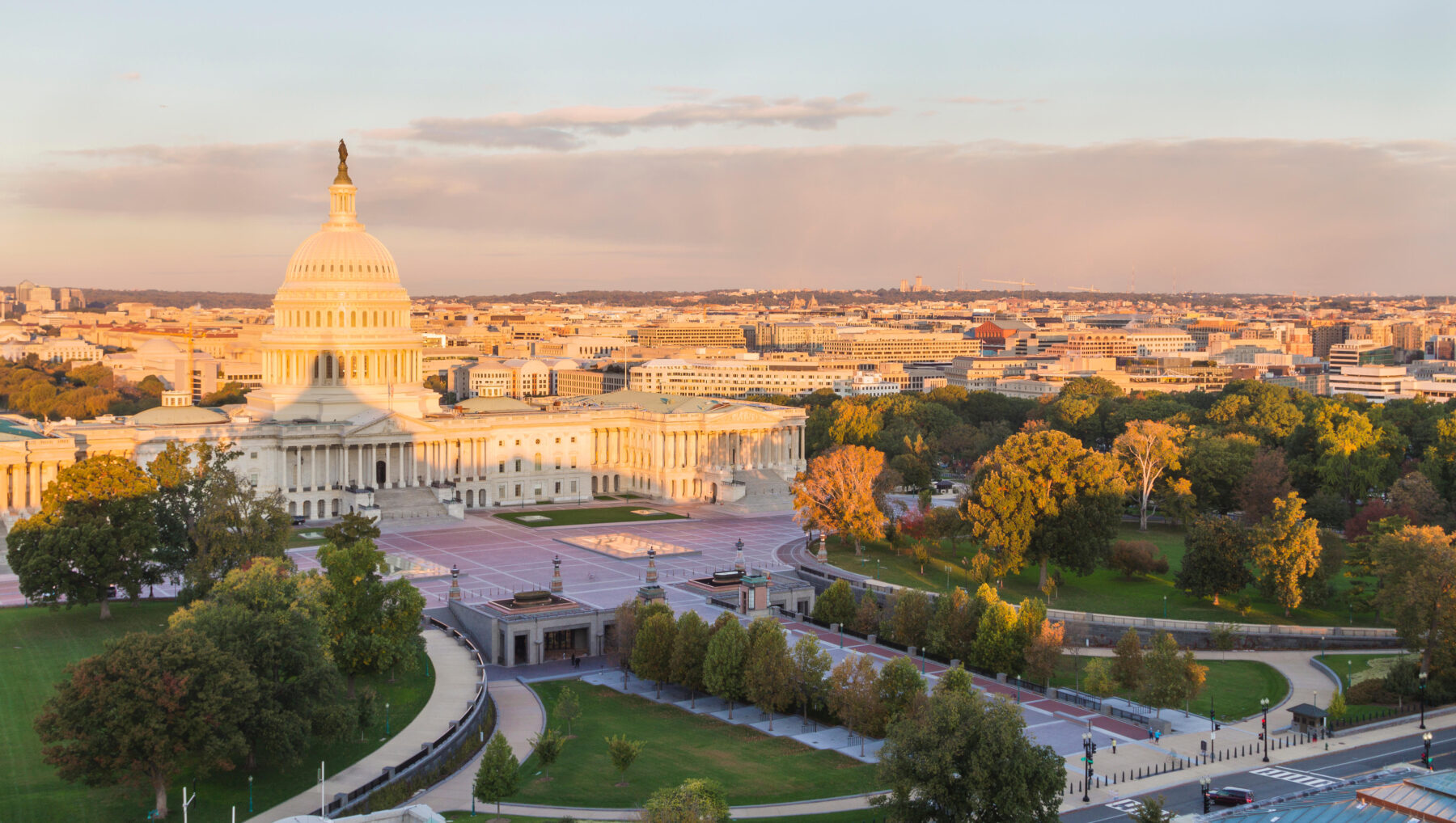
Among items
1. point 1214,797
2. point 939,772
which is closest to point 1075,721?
point 1214,797

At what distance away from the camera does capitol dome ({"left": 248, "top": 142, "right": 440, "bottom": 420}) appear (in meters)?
137

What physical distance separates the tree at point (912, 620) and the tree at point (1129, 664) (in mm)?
9869

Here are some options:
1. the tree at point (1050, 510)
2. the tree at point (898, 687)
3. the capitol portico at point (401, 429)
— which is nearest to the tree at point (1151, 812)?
the tree at point (898, 687)

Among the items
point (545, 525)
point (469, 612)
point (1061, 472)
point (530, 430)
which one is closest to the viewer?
point (469, 612)

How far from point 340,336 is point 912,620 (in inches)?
3141

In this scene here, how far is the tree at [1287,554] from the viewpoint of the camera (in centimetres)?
8462

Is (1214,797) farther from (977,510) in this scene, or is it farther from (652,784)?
(977,510)

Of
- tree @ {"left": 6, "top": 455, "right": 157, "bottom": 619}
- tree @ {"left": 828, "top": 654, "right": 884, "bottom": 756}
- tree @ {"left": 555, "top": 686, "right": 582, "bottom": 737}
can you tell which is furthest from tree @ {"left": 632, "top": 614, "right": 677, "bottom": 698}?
tree @ {"left": 6, "top": 455, "right": 157, "bottom": 619}

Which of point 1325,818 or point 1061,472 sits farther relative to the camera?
point 1061,472

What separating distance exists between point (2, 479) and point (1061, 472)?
254ft

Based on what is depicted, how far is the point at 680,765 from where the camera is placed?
58.0 meters

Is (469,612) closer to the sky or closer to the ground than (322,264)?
closer to the ground

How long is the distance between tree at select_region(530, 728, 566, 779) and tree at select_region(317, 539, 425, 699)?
1054 cm

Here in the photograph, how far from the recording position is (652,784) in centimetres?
5538
